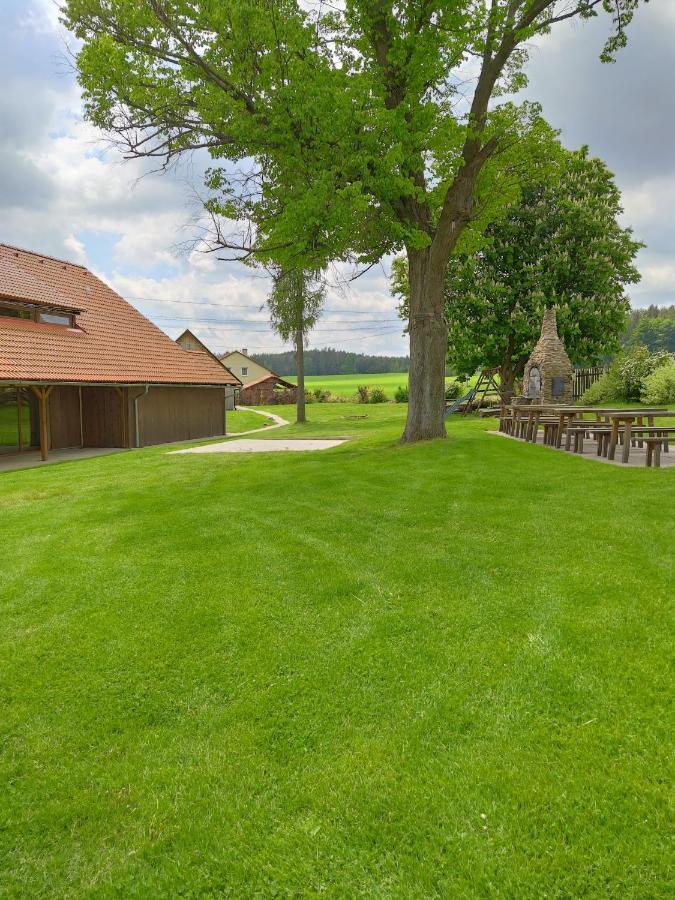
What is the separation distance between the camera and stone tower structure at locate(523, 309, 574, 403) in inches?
819

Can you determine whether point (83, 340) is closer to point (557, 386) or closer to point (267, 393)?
point (557, 386)

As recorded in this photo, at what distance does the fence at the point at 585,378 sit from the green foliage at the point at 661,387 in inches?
164

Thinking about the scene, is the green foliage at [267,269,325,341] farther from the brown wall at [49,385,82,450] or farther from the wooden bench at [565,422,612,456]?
the wooden bench at [565,422,612,456]

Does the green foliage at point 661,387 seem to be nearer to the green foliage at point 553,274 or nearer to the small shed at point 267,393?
the green foliage at point 553,274

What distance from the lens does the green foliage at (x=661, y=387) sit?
63.2 feet

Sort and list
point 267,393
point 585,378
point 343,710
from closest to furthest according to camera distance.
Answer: point 343,710
point 585,378
point 267,393

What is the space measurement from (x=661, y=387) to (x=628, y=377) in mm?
2283

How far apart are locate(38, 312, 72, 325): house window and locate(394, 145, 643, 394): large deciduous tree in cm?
1616

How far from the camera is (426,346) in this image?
12000 mm

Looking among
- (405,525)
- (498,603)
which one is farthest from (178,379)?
(498,603)

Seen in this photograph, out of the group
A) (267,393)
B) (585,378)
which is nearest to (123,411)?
(585,378)

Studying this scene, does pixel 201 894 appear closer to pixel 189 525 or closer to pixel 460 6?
pixel 189 525

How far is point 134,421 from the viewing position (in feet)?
61.5

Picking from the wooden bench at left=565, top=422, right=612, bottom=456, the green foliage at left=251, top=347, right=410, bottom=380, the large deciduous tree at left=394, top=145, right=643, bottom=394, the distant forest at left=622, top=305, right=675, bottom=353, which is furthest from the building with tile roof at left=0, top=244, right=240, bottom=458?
the green foliage at left=251, top=347, right=410, bottom=380
